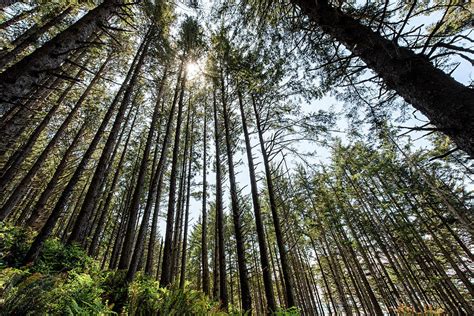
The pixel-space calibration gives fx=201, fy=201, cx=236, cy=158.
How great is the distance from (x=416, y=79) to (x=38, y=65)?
4232 millimetres

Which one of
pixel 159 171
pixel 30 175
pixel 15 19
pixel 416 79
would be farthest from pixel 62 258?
pixel 15 19

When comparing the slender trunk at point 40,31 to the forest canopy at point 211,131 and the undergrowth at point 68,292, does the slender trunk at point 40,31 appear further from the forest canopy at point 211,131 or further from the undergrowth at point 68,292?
the undergrowth at point 68,292

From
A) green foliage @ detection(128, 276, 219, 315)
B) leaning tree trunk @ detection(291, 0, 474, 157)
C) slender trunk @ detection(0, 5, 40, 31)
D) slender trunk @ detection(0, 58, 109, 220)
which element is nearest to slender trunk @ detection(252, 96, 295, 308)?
green foliage @ detection(128, 276, 219, 315)

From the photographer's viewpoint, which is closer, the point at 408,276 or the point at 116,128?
the point at 116,128

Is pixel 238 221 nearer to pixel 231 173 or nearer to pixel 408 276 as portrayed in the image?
pixel 231 173

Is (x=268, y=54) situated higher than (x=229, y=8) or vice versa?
(x=229, y=8)

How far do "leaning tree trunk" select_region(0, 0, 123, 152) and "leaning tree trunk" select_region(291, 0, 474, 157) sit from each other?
362cm

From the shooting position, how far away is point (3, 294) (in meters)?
1.98

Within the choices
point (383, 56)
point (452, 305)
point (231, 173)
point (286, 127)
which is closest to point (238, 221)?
point (231, 173)

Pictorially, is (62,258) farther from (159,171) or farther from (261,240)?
(261,240)

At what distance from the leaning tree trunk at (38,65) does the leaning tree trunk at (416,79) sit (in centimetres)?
362

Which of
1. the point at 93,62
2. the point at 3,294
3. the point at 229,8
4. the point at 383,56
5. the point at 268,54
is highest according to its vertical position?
the point at 93,62

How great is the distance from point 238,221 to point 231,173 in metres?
1.84

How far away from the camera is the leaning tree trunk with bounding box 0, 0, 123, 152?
2258 mm
